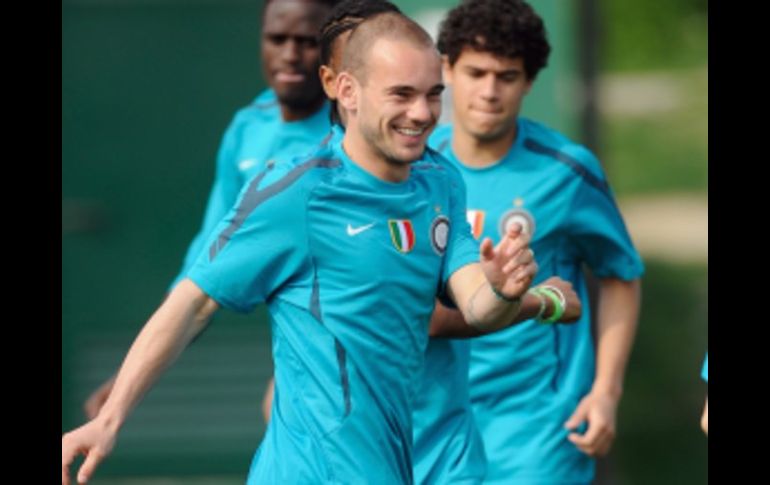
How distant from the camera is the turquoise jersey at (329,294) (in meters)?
4.92

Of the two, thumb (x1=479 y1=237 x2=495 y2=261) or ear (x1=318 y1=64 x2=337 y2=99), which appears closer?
thumb (x1=479 y1=237 x2=495 y2=261)

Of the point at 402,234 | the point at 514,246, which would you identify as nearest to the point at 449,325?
the point at 402,234

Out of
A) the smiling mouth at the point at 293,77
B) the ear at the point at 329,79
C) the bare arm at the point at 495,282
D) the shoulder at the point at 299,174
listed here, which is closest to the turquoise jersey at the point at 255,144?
the smiling mouth at the point at 293,77

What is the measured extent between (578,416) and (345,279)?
152cm

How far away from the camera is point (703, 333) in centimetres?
1104

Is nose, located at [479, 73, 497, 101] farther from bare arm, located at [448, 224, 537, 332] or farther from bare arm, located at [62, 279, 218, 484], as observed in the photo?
bare arm, located at [62, 279, 218, 484]

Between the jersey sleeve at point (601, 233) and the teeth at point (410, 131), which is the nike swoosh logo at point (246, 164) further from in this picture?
the teeth at point (410, 131)

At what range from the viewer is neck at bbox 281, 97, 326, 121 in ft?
22.8

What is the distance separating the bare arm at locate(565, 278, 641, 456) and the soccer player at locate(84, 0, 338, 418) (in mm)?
1274

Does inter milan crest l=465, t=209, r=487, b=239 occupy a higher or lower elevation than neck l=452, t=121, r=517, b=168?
lower

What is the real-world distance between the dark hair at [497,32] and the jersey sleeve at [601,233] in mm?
409

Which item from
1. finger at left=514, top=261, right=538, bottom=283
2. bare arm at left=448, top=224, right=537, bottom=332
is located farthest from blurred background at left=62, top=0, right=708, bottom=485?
finger at left=514, top=261, right=538, bottom=283
